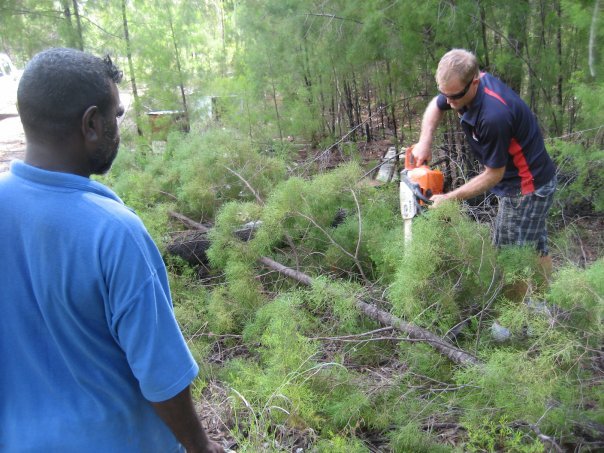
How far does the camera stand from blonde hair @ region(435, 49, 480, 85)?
291cm

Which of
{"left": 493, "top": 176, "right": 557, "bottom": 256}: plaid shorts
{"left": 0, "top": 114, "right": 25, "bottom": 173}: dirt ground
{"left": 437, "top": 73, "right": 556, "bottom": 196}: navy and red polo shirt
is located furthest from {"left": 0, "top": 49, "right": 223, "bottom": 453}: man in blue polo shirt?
{"left": 0, "top": 114, "right": 25, "bottom": 173}: dirt ground

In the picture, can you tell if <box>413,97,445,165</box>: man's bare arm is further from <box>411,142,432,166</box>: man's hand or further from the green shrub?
the green shrub

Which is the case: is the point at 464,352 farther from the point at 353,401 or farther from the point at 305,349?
the point at 305,349

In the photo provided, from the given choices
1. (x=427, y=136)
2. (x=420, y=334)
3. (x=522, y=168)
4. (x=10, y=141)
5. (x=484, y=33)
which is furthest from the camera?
(x=10, y=141)

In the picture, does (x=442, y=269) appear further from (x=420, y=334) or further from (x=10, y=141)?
(x=10, y=141)

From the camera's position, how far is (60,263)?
1.16m

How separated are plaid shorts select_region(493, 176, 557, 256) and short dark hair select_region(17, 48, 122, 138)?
2.76m

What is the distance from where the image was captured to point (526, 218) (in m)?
3.24

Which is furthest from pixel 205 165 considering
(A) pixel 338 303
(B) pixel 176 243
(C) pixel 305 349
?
(C) pixel 305 349

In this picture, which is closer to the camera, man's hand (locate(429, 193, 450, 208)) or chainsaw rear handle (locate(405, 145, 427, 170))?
man's hand (locate(429, 193, 450, 208))

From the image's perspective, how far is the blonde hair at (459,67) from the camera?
291 centimetres

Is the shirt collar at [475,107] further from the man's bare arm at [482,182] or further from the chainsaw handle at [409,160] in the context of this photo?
the chainsaw handle at [409,160]

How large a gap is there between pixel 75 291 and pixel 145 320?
6.8 inches

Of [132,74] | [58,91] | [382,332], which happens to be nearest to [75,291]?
[58,91]
